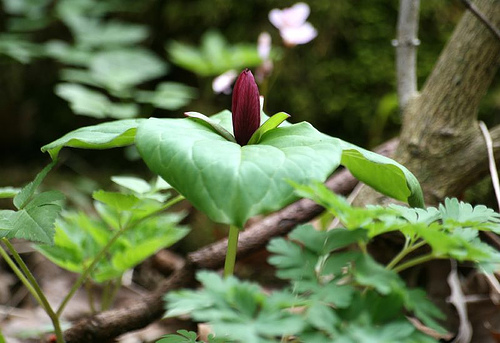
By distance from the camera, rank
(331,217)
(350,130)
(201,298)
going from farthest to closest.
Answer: (350,130)
(331,217)
(201,298)

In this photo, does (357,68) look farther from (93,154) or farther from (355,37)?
(93,154)

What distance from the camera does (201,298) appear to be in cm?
62

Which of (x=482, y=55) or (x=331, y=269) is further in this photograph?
(x=482, y=55)

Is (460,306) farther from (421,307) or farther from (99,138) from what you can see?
(99,138)

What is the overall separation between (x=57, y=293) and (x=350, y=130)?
1.33m

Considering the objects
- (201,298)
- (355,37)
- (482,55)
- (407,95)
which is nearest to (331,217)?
(407,95)

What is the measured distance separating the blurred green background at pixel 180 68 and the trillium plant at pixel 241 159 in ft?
3.99

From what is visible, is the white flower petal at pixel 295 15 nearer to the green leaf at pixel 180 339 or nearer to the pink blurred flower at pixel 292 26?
the pink blurred flower at pixel 292 26

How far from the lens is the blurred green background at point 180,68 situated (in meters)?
2.32

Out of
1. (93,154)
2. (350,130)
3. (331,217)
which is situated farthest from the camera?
(93,154)

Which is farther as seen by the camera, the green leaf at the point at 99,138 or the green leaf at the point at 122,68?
the green leaf at the point at 122,68

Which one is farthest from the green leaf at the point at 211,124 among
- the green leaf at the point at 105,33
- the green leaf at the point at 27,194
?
the green leaf at the point at 105,33

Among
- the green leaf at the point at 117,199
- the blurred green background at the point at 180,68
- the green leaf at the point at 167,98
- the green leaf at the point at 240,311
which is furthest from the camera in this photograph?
the blurred green background at the point at 180,68

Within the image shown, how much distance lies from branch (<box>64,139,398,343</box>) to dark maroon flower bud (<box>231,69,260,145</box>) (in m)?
0.41
